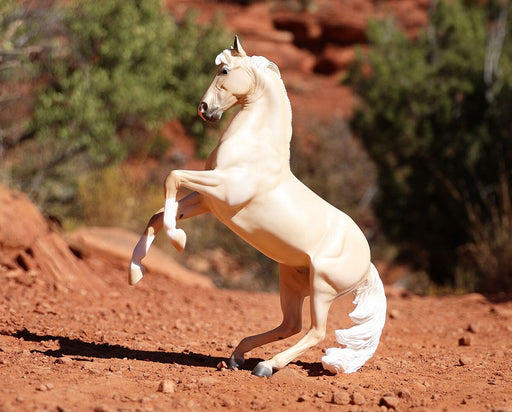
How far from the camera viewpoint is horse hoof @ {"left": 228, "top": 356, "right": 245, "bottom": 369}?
174 inches

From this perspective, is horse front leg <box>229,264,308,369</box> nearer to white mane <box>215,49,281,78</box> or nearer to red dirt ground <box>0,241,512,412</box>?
red dirt ground <box>0,241,512,412</box>

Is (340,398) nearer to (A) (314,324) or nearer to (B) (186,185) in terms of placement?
(A) (314,324)

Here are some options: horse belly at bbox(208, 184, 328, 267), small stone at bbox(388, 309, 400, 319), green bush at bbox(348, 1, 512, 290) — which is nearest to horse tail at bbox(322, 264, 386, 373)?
horse belly at bbox(208, 184, 328, 267)

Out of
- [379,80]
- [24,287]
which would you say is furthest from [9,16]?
[379,80]

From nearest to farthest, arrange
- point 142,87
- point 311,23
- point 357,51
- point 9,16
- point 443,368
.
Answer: point 443,368 → point 9,16 → point 142,87 → point 357,51 → point 311,23

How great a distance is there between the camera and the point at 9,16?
30.6 feet

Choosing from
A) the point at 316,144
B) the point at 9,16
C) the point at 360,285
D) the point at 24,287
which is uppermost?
the point at 9,16

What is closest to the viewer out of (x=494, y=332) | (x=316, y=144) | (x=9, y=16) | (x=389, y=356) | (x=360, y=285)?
(x=360, y=285)

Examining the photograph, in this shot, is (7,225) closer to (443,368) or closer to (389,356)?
(389,356)

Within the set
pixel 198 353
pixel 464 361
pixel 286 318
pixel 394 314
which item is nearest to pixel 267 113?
pixel 286 318

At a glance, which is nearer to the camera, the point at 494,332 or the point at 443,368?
the point at 443,368

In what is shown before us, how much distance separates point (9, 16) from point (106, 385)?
7.19 m

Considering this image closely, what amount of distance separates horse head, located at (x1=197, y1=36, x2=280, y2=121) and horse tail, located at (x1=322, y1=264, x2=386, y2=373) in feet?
4.77

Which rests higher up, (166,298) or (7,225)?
(7,225)
